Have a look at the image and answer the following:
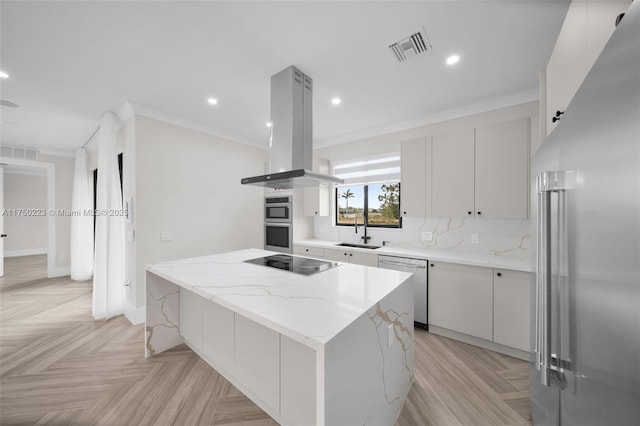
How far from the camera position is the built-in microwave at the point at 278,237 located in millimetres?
3932

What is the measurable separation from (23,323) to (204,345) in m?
2.70

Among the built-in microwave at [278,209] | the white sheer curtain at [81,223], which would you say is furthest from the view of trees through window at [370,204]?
the white sheer curtain at [81,223]

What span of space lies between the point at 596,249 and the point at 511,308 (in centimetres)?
209

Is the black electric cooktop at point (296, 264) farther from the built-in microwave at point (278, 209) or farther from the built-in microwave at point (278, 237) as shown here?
the built-in microwave at point (278, 209)

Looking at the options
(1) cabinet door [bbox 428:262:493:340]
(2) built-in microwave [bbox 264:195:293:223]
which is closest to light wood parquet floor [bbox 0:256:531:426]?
(1) cabinet door [bbox 428:262:493:340]

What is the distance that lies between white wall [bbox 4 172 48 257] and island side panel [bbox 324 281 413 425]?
1008 cm

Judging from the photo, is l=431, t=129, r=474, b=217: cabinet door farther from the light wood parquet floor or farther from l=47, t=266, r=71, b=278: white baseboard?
l=47, t=266, r=71, b=278: white baseboard

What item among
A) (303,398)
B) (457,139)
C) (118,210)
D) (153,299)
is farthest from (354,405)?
(118,210)

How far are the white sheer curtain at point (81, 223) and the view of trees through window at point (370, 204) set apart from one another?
491 cm

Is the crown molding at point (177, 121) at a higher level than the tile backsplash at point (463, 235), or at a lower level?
higher

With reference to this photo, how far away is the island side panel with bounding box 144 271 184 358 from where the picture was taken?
7.13 feet

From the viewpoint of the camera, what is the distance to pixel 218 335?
194 cm

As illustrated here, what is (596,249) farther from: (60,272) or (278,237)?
(60,272)

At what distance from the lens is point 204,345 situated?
2.08 m
